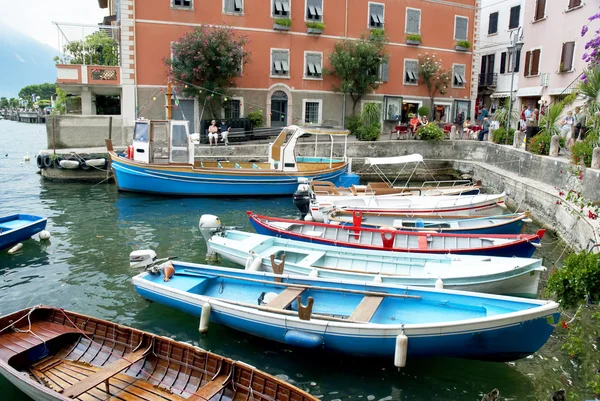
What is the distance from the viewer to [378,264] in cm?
1018

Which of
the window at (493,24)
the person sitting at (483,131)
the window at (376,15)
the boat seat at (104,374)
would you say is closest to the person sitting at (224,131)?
the window at (376,15)

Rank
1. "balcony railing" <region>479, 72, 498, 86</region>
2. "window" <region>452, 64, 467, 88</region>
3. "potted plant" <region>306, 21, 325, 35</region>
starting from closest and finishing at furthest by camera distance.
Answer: "potted plant" <region>306, 21, 325, 35</region>, "window" <region>452, 64, 467, 88</region>, "balcony railing" <region>479, 72, 498, 86</region>

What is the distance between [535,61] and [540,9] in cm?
262

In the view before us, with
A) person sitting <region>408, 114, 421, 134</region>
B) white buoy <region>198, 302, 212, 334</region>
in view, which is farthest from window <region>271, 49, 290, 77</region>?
white buoy <region>198, 302, 212, 334</region>

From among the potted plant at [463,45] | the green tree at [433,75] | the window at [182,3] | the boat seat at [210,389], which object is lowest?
the boat seat at [210,389]

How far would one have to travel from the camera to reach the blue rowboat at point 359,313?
22.1 ft

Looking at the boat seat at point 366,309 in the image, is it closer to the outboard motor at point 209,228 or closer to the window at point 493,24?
the outboard motor at point 209,228

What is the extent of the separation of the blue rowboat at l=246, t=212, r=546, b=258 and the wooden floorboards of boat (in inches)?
232

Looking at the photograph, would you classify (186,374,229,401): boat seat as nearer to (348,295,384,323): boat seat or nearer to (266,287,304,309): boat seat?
(266,287,304,309): boat seat

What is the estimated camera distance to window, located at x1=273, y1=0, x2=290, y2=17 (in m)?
27.4

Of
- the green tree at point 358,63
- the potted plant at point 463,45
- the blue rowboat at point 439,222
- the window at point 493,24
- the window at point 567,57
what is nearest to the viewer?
the blue rowboat at point 439,222

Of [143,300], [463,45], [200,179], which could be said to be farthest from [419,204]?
[463,45]

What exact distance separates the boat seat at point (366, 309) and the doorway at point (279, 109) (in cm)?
2158

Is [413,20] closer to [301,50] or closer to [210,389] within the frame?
[301,50]
